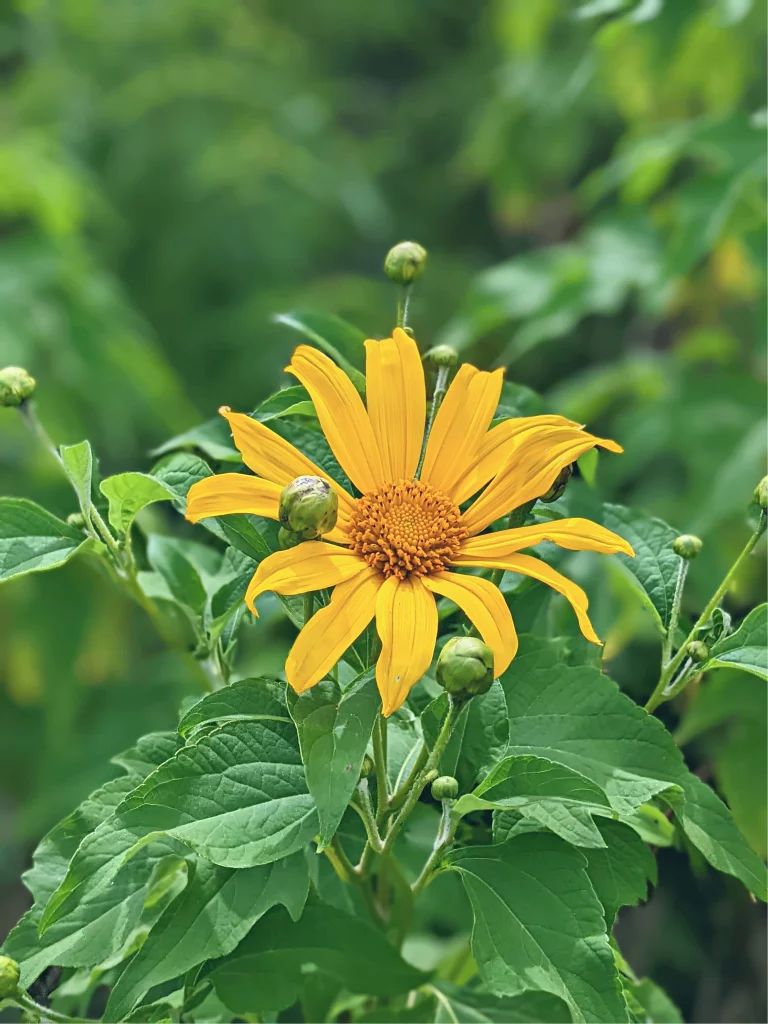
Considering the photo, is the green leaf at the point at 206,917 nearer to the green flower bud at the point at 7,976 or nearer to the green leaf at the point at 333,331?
the green flower bud at the point at 7,976

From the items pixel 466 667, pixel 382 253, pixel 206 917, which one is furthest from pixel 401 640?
pixel 382 253

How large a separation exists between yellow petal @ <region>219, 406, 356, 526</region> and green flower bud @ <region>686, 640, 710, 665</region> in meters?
0.17

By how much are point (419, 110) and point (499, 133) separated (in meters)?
0.76

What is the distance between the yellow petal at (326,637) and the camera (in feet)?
1.16

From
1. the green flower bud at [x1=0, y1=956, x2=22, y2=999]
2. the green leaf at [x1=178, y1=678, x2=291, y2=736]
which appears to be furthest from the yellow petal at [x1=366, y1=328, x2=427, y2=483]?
the green flower bud at [x1=0, y1=956, x2=22, y2=999]

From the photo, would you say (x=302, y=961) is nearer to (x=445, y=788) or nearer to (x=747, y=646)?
(x=445, y=788)

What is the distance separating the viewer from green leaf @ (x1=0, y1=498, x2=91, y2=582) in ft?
1.41

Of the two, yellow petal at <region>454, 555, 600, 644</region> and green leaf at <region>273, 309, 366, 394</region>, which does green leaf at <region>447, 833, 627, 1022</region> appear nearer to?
yellow petal at <region>454, 555, 600, 644</region>

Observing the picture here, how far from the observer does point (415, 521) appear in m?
0.42

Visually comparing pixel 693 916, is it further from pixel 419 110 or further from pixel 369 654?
pixel 419 110

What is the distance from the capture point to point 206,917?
39 cm

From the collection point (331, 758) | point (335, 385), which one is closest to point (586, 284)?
point (335, 385)

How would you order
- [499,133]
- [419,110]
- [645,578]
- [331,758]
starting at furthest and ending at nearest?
1. [419,110]
2. [499,133]
3. [645,578]
4. [331,758]

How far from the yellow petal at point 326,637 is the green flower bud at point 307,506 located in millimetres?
29
